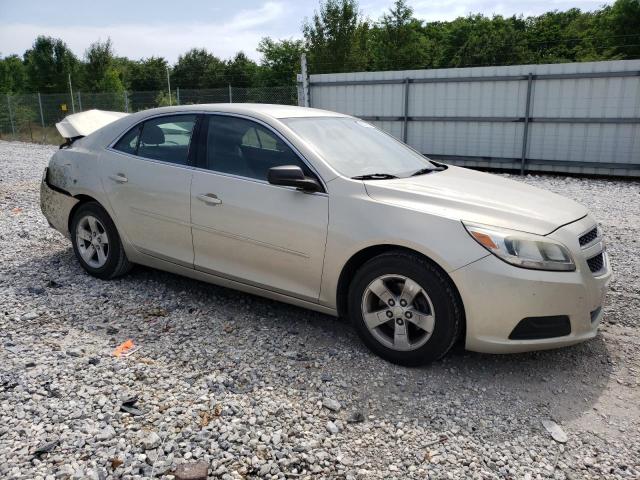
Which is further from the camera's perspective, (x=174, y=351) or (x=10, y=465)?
(x=174, y=351)

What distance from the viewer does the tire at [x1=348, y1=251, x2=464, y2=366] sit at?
3.25 meters

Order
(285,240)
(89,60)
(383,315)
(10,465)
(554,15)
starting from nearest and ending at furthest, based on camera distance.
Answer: (10,465), (383,315), (285,240), (89,60), (554,15)

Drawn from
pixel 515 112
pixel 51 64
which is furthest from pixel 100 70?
pixel 515 112

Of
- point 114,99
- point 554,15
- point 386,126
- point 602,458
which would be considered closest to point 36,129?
point 114,99

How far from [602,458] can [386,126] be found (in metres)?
12.8

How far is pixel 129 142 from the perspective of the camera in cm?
476

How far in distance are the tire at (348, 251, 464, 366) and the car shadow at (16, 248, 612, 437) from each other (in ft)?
0.46

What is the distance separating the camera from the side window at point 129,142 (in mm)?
4725

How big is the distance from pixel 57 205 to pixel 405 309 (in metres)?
3.61

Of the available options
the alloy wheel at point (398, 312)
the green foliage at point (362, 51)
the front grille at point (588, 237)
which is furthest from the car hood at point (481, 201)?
the green foliage at point (362, 51)

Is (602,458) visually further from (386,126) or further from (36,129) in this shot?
(36,129)

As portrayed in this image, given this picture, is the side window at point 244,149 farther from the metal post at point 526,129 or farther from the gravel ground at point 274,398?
the metal post at point 526,129

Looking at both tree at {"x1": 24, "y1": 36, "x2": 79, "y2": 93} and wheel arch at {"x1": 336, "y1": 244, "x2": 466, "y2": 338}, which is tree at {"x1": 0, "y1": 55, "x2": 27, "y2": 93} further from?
wheel arch at {"x1": 336, "y1": 244, "x2": 466, "y2": 338}

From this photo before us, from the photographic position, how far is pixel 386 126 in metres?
14.7
